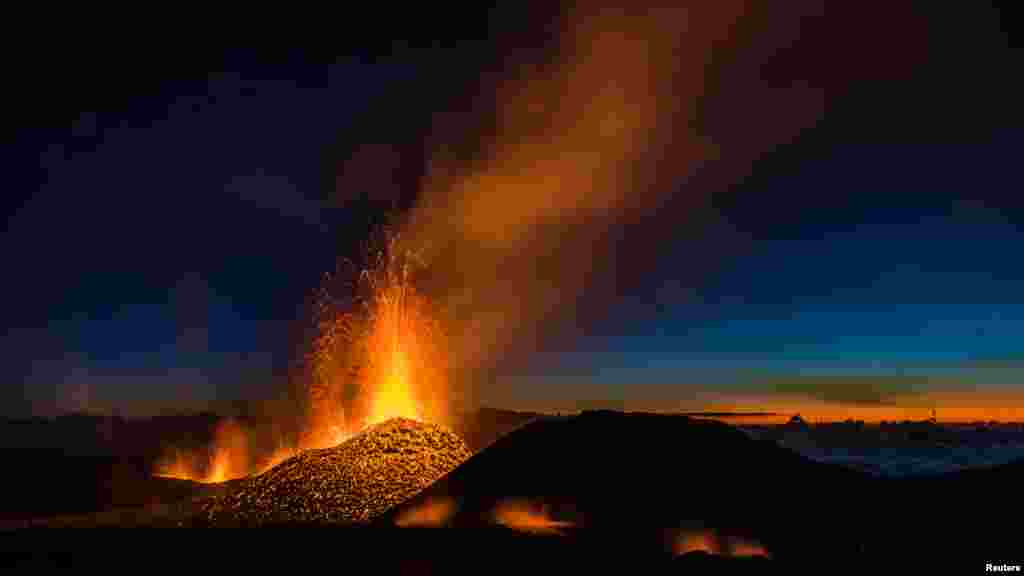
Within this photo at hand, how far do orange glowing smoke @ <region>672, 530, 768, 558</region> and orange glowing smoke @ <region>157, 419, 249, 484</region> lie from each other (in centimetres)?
3258

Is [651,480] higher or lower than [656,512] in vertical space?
higher

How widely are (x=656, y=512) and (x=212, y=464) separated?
125ft

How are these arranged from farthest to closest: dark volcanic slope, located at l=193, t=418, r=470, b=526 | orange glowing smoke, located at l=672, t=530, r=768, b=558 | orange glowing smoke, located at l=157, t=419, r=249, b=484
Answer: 1. orange glowing smoke, located at l=157, t=419, r=249, b=484
2. dark volcanic slope, located at l=193, t=418, r=470, b=526
3. orange glowing smoke, located at l=672, t=530, r=768, b=558

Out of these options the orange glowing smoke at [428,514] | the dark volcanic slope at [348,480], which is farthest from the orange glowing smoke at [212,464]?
the orange glowing smoke at [428,514]

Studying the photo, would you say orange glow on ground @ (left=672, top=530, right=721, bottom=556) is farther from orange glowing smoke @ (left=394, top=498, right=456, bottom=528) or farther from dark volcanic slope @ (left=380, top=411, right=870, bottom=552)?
orange glowing smoke @ (left=394, top=498, right=456, bottom=528)

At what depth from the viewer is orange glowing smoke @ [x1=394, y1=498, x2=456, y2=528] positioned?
20.8 m

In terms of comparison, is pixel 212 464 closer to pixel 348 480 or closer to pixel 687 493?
pixel 348 480

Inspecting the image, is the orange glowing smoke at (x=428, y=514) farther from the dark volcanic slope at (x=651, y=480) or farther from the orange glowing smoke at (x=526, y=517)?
the orange glowing smoke at (x=526, y=517)

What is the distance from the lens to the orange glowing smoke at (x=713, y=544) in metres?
18.8

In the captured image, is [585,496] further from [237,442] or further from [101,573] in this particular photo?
[237,442]

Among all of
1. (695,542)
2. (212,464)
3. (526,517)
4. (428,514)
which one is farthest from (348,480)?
(212,464)

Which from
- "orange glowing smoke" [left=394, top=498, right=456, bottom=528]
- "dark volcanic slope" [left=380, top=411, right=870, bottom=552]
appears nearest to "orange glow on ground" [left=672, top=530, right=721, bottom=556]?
"dark volcanic slope" [left=380, top=411, right=870, bottom=552]

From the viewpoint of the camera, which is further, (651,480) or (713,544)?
(651,480)

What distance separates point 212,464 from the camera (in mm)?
49688
